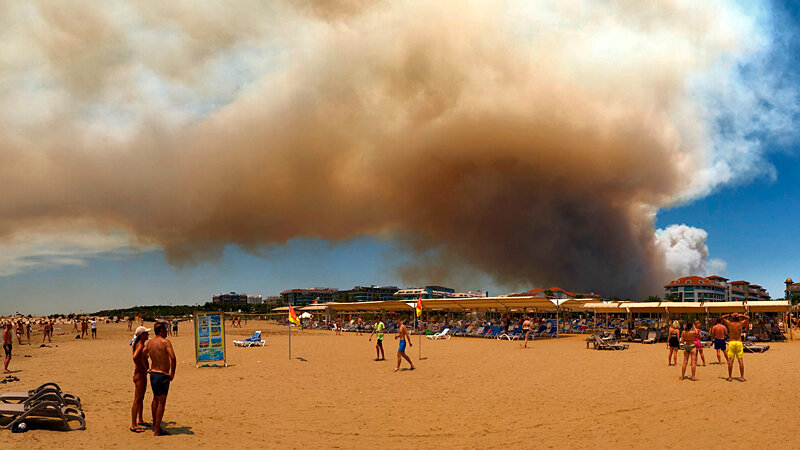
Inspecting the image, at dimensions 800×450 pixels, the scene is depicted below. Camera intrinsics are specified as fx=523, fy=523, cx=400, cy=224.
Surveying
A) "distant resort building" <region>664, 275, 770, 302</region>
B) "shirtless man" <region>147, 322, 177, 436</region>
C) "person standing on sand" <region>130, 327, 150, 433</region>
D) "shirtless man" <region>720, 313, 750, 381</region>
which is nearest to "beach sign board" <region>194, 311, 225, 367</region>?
"person standing on sand" <region>130, 327, 150, 433</region>

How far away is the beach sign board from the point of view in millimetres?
17016

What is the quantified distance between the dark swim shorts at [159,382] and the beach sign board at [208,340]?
944 centimetres

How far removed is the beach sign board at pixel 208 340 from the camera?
17.0 metres

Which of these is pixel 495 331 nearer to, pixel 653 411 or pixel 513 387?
pixel 513 387

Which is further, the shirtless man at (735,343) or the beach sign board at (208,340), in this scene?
the beach sign board at (208,340)

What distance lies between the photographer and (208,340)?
17250 millimetres

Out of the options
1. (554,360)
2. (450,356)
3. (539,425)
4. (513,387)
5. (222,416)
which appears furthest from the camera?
(450,356)

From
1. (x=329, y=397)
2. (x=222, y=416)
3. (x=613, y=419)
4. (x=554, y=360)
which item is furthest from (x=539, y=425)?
(x=554, y=360)

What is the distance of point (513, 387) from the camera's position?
12414mm

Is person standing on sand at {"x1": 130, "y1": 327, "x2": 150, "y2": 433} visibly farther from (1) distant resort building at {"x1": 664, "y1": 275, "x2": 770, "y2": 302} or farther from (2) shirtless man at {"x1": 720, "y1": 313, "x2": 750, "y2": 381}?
(1) distant resort building at {"x1": 664, "y1": 275, "x2": 770, "y2": 302}

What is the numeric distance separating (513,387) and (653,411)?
3.51 m

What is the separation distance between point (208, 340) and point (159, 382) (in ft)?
32.4

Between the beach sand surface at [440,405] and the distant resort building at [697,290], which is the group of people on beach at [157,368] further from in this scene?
the distant resort building at [697,290]

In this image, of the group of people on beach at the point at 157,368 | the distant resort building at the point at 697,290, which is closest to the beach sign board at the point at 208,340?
the group of people on beach at the point at 157,368
